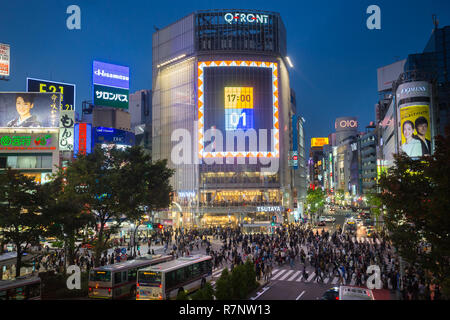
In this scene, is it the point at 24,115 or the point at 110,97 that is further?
the point at 110,97

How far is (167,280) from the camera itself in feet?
59.9

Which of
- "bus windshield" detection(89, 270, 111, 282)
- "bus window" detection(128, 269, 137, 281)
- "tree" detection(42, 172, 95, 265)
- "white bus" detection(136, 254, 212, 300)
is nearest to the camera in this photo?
"white bus" detection(136, 254, 212, 300)

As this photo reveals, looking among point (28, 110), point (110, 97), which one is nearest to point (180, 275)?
point (28, 110)

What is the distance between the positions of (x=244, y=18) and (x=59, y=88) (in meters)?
42.3

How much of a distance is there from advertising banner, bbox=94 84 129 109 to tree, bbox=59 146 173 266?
38769 mm

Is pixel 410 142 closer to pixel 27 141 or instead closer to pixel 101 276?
pixel 101 276

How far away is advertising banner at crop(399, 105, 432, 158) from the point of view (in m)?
47.8

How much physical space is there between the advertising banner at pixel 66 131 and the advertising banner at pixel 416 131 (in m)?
47.7

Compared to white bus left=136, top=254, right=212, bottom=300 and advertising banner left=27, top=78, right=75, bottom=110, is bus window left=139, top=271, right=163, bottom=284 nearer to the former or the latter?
white bus left=136, top=254, right=212, bottom=300

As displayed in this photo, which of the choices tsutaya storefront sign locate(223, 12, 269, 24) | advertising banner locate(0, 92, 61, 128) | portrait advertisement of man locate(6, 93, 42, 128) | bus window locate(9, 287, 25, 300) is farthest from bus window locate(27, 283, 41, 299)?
tsutaya storefront sign locate(223, 12, 269, 24)
